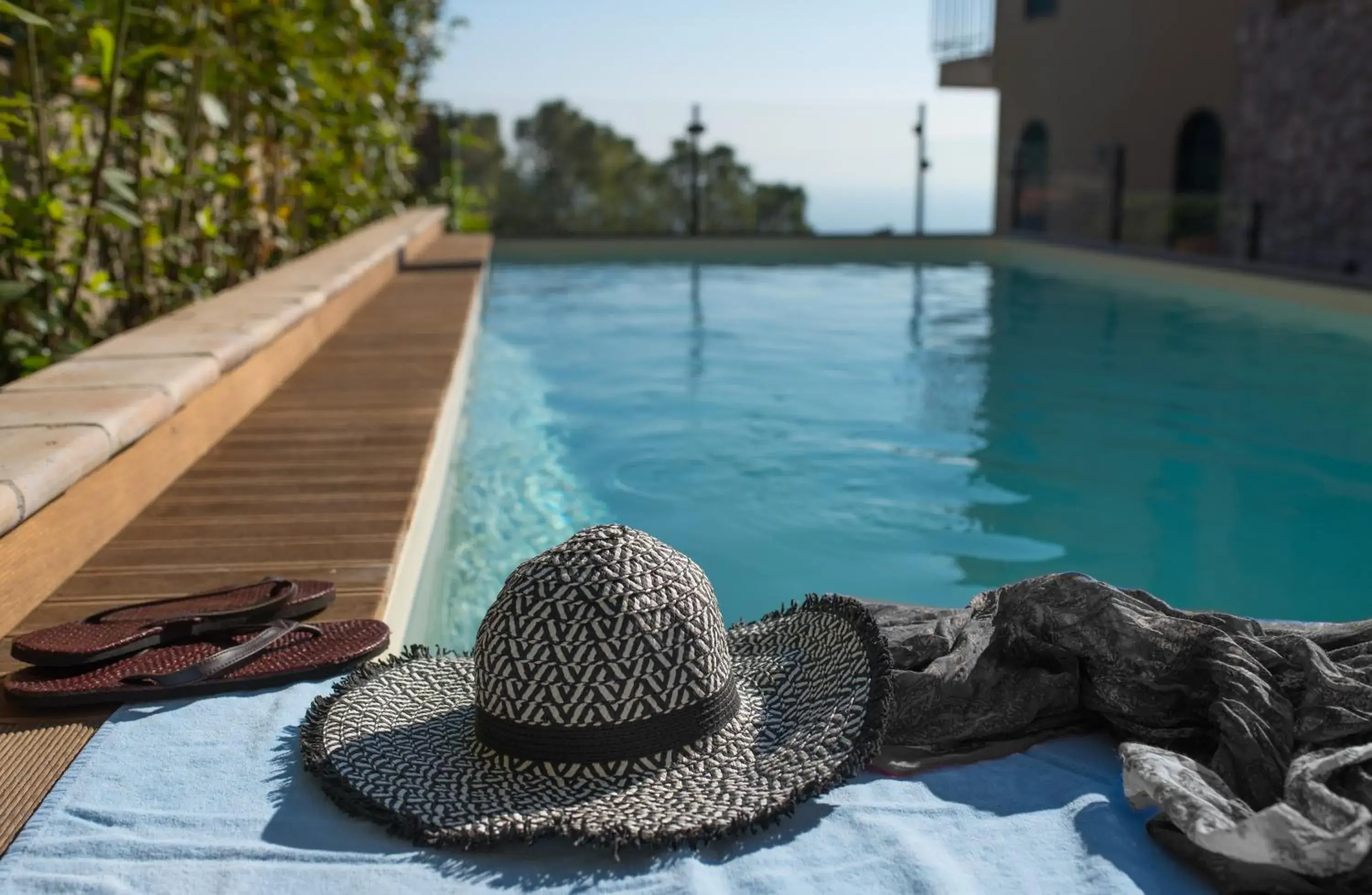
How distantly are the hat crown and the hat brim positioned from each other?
76 millimetres

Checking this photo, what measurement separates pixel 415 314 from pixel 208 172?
1.83 metres

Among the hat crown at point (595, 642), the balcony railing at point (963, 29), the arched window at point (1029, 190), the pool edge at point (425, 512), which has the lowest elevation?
the pool edge at point (425, 512)

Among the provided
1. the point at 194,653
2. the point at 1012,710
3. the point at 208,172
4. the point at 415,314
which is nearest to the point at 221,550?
the point at 194,653

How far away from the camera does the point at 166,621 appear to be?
203 centimetres

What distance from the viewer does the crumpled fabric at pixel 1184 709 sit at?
52.7 inches

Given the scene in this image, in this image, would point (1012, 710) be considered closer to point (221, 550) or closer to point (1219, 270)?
point (221, 550)

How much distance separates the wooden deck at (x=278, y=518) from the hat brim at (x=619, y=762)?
0.39 metres

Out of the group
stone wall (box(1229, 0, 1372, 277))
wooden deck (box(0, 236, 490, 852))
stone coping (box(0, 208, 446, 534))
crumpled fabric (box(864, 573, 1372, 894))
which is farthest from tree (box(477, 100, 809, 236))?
crumpled fabric (box(864, 573, 1372, 894))

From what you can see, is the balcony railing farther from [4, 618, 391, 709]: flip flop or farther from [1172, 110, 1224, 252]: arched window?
[4, 618, 391, 709]: flip flop

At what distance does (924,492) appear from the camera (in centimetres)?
486

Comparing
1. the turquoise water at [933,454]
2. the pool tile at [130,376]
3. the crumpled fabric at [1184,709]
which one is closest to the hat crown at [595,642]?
the crumpled fabric at [1184,709]

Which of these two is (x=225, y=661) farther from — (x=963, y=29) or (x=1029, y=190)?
(x=963, y=29)

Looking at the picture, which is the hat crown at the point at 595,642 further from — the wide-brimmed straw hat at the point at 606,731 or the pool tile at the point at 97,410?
the pool tile at the point at 97,410

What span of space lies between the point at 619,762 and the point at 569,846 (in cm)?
15
